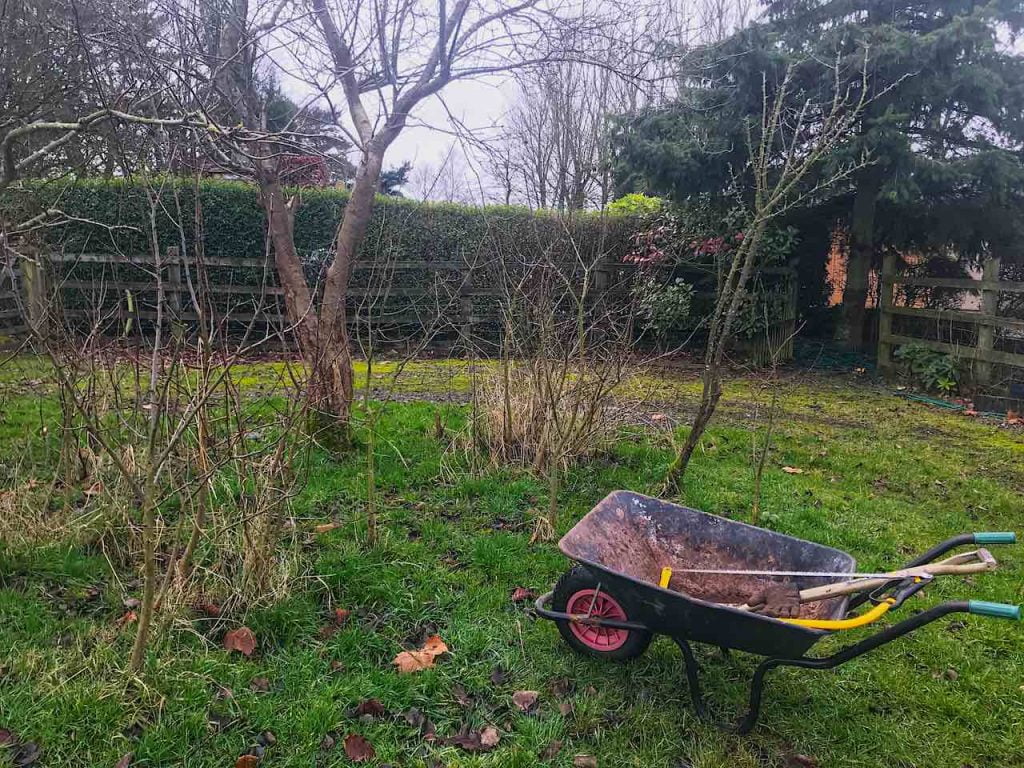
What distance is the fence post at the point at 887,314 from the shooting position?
9.01 metres

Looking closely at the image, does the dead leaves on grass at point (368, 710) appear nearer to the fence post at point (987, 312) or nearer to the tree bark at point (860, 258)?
the fence post at point (987, 312)

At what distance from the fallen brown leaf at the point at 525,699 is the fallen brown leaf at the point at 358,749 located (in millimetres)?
544

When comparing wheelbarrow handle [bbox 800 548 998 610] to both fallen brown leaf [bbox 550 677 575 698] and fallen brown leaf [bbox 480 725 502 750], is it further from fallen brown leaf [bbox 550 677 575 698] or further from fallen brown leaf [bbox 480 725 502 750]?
fallen brown leaf [bbox 480 725 502 750]

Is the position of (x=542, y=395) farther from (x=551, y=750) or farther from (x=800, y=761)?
(x=800, y=761)

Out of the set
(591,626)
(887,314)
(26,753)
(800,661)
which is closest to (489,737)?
(591,626)

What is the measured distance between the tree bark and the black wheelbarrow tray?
7.69 metres

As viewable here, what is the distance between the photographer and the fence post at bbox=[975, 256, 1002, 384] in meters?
7.61

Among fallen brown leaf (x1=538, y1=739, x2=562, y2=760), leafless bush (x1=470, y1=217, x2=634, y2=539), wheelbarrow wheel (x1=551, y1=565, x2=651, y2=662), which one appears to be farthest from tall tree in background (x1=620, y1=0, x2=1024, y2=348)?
fallen brown leaf (x1=538, y1=739, x2=562, y2=760)

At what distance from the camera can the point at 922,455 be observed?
5.62 metres

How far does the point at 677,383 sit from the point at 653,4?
4.20 metres

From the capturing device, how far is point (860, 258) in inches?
399

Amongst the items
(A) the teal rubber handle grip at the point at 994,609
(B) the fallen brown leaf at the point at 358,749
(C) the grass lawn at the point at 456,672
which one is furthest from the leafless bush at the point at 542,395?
(A) the teal rubber handle grip at the point at 994,609

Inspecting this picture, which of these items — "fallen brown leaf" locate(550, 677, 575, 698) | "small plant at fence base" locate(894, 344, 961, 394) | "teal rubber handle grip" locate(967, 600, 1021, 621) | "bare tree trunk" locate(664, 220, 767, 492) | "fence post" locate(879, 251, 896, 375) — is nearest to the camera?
"teal rubber handle grip" locate(967, 600, 1021, 621)

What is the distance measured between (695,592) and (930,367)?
675cm
